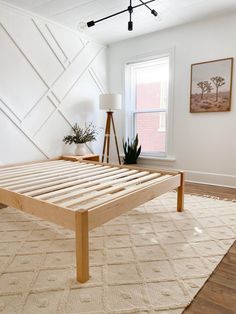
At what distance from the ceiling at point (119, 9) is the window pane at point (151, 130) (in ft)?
4.27

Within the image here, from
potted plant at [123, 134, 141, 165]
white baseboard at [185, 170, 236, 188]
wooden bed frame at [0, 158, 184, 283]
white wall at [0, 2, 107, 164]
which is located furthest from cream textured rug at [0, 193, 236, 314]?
potted plant at [123, 134, 141, 165]

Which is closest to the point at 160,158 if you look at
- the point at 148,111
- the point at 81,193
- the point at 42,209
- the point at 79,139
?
the point at 148,111

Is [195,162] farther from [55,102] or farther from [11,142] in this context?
[11,142]

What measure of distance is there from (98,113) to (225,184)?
7.58 feet

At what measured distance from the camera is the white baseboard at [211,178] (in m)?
3.24

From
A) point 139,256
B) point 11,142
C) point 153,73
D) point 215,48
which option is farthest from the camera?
point 153,73

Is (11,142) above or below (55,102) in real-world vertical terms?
below

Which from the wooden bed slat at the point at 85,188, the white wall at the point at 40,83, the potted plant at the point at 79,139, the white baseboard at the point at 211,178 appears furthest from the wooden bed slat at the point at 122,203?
the white wall at the point at 40,83

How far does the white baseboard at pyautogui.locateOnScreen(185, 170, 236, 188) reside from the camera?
10.6 feet

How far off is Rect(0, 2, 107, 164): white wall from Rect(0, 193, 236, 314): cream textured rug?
1.15 meters

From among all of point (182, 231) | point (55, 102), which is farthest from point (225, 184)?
point (55, 102)

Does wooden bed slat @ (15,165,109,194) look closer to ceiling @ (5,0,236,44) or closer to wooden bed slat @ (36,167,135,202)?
wooden bed slat @ (36,167,135,202)

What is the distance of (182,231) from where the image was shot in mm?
1931

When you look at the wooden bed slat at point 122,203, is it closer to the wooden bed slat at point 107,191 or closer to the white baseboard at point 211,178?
the wooden bed slat at point 107,191
